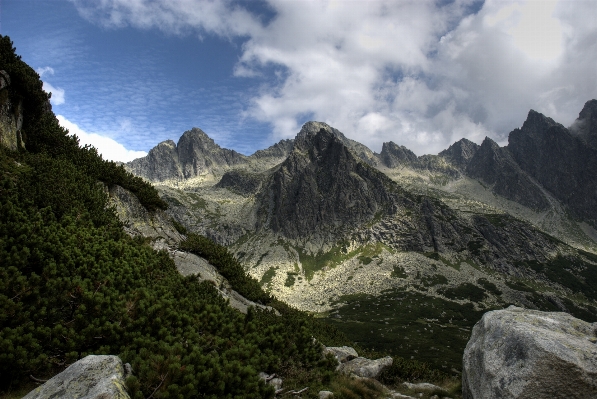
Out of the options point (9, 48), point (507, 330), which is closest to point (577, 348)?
Answer: point (507, 330)

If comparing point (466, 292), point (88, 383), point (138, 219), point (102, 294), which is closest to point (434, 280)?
point (466, 292)

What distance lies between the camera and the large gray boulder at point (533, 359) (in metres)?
9.48

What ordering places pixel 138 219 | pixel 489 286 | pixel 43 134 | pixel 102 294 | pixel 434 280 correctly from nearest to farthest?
pixel 102 294
pixel 43 134
pixel 138 219
pixel 489 286
pixel 434 280

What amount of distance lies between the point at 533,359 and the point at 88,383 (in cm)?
1308

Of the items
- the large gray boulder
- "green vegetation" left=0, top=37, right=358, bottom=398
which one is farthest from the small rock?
the large gray boulder

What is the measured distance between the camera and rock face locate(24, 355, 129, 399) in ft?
25.4

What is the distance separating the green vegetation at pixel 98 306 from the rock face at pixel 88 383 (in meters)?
0.56

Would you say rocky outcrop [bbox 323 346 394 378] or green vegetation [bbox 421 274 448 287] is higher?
green vegetation [bbox 421 274 448 287]

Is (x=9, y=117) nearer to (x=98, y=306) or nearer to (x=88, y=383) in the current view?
(x=98, y=306)

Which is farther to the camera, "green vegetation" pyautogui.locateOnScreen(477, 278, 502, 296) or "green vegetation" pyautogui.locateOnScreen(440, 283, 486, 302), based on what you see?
"green vegetation" pyautogui.locateOnScreen(477, 278, 502, 296)

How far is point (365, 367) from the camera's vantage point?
2066 centimetres

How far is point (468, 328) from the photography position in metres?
130

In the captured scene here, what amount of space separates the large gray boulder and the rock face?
1162 cm

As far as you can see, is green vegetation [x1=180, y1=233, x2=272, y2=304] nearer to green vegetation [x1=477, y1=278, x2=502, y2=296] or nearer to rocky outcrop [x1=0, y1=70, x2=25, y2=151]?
rocky outcrop [x1=0, y1=70, x2=25, y2=151]
